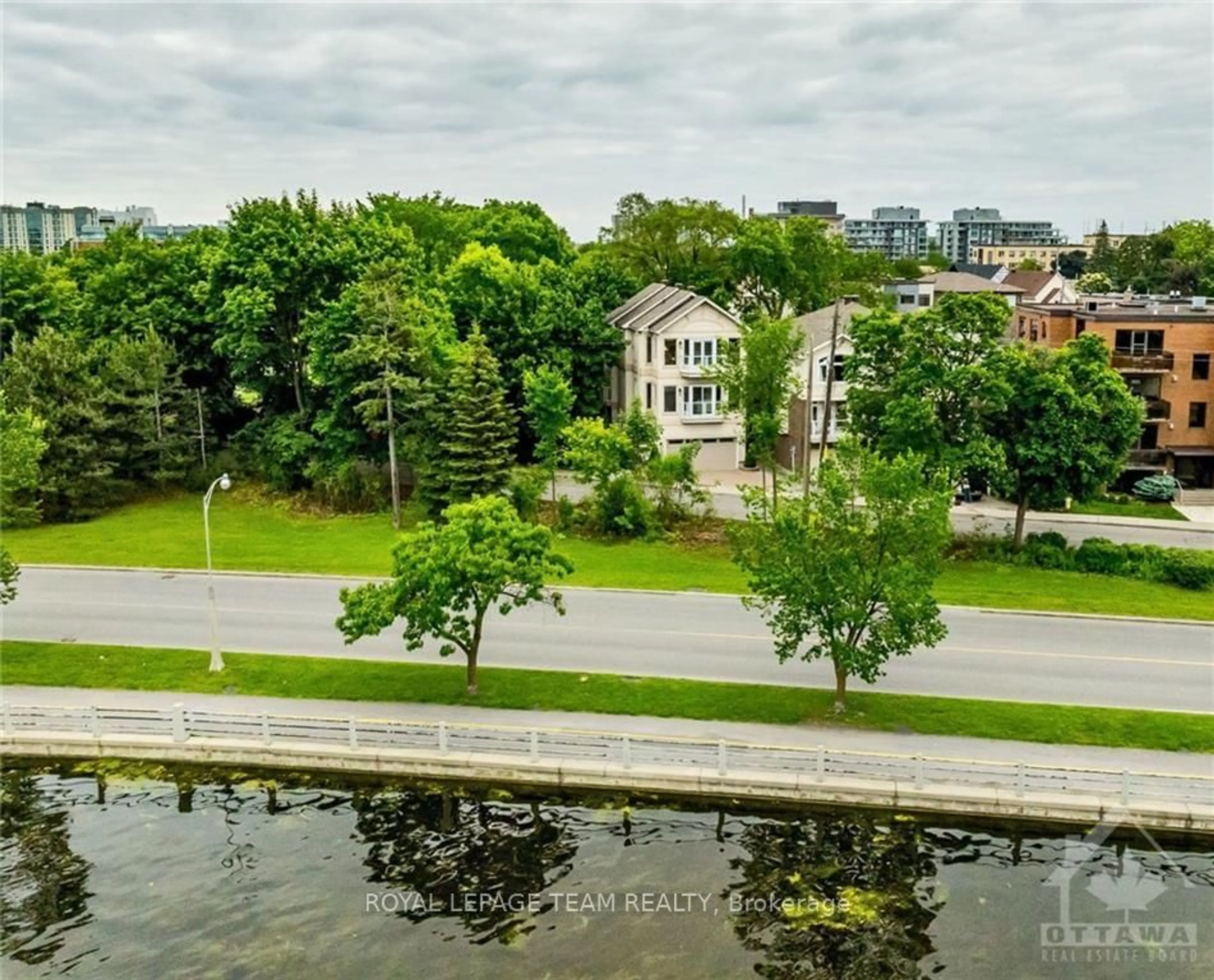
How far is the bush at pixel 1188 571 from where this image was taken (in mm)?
34156

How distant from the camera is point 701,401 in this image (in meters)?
52.7

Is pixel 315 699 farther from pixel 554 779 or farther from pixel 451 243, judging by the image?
pixel 451 243

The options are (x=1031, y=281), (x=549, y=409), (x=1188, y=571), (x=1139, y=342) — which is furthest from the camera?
(x=1031, y=281)

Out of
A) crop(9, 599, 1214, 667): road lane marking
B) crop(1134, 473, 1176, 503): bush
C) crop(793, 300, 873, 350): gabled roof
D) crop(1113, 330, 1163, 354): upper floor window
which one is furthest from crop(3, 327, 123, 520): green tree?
crop(1113, 330, 1163, 354): upper floor window

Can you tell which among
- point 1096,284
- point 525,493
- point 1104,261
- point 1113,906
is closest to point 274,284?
point 525,493

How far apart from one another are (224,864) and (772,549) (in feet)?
41.1

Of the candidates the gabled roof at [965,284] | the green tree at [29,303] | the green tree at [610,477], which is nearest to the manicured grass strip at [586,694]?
the green tree at [610,477]

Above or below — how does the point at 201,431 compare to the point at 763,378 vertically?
below

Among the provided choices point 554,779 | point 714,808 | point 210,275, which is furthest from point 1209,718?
point 210,275

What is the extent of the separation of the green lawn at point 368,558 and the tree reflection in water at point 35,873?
13.7 meters

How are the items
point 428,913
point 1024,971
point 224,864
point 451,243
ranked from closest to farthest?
point 1024,971
point 428,913
point 224,864
point 451,243

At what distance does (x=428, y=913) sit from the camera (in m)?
18.1

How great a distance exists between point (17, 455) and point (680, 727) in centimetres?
2290

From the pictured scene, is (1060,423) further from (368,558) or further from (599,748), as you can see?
(368,558)
